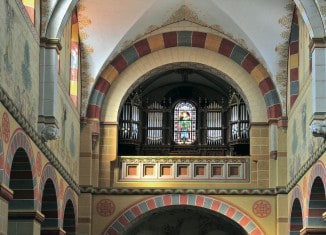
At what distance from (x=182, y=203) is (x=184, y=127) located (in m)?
5.74

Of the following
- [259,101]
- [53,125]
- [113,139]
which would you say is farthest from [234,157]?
[53,125]

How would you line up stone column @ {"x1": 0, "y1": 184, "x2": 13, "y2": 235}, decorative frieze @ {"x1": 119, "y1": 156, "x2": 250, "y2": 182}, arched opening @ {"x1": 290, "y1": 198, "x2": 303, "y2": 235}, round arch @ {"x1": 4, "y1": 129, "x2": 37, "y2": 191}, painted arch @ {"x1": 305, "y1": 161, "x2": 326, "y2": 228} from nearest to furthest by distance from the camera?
stone column @ {"x1": 0, "y1": 184, "x2": 13, "y2": 235} → round arch @ {"x1": 4, "y1": 129, "x2": 37, "y2": 191} → painted arch @ {"x1": 305, "y1": 161, "x2": 326, "y2": 228} → arched opening @ {"x1": 290, "y1": 198, "x2": 303, "y2": 235} → decorative frieze @ {"x1": 119, "y1": 156, "x2": 250, "y2": 182}

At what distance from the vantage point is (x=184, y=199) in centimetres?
2898

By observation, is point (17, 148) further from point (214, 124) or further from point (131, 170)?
point (214, 124)

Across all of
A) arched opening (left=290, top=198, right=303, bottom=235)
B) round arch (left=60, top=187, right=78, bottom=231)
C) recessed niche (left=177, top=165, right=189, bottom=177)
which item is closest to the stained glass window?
recessed niche (left=177, top=165, right=189, bottom=177)

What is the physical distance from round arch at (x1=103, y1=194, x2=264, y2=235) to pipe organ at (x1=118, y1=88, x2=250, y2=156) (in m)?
3.83

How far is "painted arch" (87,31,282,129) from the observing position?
29250mm

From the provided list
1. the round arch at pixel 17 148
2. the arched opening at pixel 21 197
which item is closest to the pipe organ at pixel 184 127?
the arched opening at pixel 21 197

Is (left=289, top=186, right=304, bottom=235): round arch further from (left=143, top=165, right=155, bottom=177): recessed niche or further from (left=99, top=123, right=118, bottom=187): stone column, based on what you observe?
(left=99, top=123, right=118, bottom=187): stone column

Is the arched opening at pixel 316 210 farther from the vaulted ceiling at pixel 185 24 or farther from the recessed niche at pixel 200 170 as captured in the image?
the recessed niche at pixel 200 170

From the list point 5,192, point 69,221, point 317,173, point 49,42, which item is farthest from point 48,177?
point 317,173

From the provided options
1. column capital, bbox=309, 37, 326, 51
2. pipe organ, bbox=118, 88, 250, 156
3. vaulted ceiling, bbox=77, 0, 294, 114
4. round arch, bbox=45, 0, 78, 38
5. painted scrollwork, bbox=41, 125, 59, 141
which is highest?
vaulted ceiling, bbox=77, 0, 294, 114

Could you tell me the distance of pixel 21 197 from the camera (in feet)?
67.8

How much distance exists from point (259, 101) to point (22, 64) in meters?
11.9
